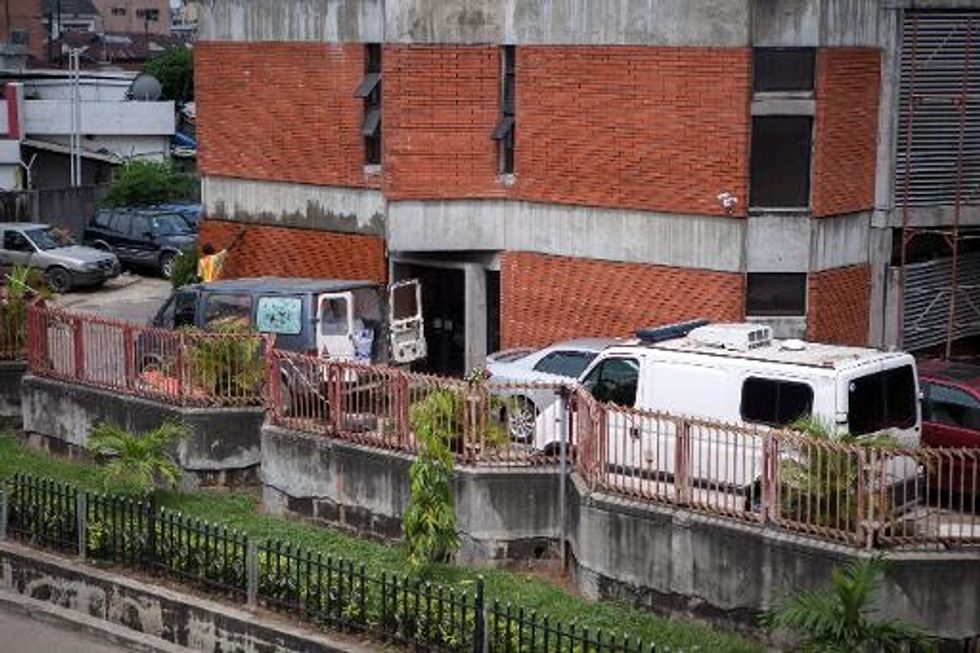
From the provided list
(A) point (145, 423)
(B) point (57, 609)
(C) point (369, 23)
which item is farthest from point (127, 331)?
(C) point (369, 23)

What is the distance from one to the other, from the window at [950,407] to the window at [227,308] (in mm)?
9051

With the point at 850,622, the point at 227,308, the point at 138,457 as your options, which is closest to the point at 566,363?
the point at 227,308

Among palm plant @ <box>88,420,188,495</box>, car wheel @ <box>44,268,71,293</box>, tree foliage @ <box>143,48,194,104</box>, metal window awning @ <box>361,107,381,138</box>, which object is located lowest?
palm plant @ <box>88,420,188,495</box>

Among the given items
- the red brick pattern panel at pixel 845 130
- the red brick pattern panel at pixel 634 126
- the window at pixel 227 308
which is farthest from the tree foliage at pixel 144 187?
Result: the red brick pattern panel at pixel 845 130

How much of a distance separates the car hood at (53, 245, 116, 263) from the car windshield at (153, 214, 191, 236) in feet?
4.52

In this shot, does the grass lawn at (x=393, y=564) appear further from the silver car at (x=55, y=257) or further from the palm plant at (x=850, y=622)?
the silver car at (x=55, y=257)

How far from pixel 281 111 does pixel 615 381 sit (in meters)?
11.8

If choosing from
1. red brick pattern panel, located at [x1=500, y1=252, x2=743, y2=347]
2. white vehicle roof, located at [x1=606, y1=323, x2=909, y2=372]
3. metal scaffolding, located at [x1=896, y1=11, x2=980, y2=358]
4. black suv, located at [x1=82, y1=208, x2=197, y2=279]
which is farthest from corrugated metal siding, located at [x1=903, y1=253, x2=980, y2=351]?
black suv, located at [x1=82, y1=208, x2=197, y2=279]

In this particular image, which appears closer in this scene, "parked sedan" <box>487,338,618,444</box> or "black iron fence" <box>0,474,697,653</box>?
"black iron fence" <box>0,474,697,653</box>

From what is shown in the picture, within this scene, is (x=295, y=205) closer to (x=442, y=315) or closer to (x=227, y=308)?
(x=442, y=315)

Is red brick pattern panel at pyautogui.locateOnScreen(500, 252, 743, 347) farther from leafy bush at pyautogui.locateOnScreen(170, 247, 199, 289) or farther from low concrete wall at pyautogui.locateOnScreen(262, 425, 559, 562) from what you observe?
leafy bush at pyautogui.locateOnScreen(170, 247, 199, 289)

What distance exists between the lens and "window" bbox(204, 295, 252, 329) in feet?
68.8

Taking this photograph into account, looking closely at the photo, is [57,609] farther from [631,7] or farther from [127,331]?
[631,7]

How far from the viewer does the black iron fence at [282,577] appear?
13.4m
